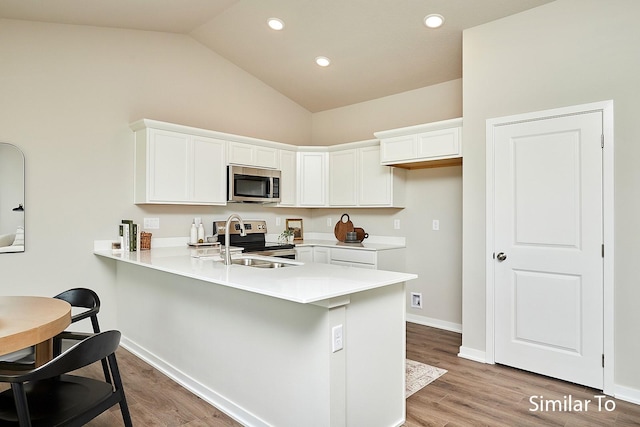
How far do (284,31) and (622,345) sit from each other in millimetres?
3888

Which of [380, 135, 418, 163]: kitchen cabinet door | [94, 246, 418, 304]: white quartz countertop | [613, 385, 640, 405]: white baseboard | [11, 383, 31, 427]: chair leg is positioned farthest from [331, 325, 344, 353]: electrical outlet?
[380, 135, 418, 163]: kitchen cabinet door

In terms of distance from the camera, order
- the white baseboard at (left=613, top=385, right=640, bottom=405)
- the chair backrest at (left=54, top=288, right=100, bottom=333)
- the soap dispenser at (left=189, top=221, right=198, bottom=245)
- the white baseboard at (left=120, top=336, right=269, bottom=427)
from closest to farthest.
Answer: the white baseboard at (left=120, top=336, right=269, bottom=427) < the chair backrest at (left=54, top=288, right=100, bottom=333) < the white baseboard at (left=613, top=385, right=640, bottom=405) < the soap dispenser at (left=189, top=221, right=198, bottom=245)

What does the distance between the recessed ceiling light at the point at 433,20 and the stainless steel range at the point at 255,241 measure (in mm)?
2719

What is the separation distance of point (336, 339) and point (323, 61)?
3346 mm

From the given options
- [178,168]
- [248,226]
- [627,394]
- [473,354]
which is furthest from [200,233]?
[627,394]

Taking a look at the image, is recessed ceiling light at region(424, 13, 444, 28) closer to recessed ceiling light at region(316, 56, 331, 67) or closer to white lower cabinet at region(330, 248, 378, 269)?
recessed ceiling light at region(316, 56, 331, 67)

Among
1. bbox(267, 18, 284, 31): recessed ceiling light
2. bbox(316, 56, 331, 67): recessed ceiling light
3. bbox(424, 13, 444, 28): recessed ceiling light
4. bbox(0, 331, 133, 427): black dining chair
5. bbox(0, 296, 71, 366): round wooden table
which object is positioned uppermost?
bbox(267, 18, 284, 31): recessed ceiling light

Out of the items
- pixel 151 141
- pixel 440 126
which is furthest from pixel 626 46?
pixel 151 141

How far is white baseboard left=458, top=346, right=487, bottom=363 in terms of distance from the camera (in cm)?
324

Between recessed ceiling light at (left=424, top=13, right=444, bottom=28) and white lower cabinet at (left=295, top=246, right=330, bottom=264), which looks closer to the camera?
recessed ceiling light at (left=424, top=13, right=444, bottom=28)

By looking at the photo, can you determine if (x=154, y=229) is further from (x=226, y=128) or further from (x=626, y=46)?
(x=626, y=46)

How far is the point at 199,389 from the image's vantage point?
8.61ft

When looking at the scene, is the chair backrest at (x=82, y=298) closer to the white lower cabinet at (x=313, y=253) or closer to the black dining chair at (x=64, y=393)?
the black dining chair at (x=64, y=393)

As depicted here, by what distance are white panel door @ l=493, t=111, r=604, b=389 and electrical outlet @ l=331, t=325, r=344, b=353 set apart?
74.7 inches
